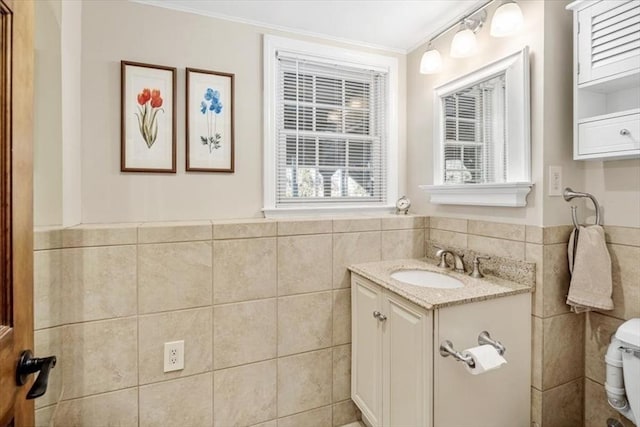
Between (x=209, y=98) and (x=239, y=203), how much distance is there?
62 cm

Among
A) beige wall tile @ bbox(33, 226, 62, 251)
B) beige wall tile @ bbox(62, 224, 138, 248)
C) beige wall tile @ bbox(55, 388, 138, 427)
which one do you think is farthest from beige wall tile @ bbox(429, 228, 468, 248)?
beige wall tile @ bbox(33, 226, 62, 251)

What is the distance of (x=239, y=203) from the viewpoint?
196 centimetres

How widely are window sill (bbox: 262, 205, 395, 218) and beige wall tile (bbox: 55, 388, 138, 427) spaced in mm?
1149

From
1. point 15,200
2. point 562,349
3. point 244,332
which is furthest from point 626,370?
point 15,200

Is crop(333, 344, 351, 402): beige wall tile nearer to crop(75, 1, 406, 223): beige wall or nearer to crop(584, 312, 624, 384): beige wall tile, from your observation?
crop(75, 1, 406, 223): beige wall

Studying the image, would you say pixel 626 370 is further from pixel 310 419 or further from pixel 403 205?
pixel 310 419

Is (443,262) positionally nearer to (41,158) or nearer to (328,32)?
(328,32)

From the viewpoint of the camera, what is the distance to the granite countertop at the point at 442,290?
137 cm

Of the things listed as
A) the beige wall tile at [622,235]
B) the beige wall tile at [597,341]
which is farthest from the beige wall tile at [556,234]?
the beige wall tile at [597,341]

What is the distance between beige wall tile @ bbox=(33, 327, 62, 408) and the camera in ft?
4.30

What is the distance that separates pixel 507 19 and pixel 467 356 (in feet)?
4.93

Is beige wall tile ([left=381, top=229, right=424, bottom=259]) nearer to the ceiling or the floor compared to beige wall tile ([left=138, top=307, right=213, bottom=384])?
nearer to the ceiling

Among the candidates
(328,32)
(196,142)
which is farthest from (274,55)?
(196,142)

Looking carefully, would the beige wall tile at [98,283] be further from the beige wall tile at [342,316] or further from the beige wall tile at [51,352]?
the beige wall tile at [342,316]
